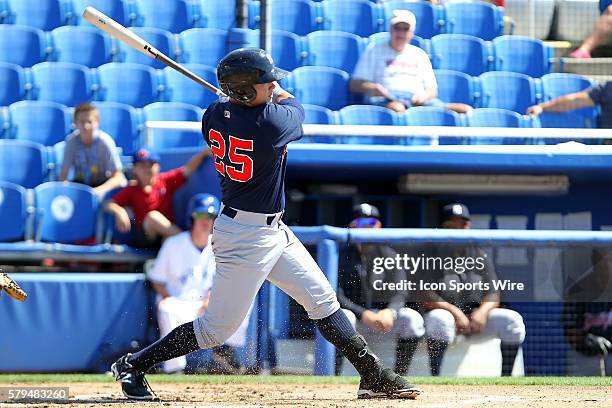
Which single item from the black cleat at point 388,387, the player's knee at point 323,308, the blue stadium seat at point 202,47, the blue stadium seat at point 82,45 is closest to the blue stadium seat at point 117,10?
the blue stadium seat at point 82,45

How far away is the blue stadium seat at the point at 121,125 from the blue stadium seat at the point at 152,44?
0.97 meters

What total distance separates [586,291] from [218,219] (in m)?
2.49

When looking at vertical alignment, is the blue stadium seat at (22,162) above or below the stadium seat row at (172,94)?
below

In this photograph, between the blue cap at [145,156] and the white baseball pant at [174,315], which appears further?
the blue cap at [145,156]

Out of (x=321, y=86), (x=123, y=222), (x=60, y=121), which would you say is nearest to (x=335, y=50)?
(x=321, y=86)

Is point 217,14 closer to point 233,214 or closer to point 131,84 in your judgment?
point 131,84

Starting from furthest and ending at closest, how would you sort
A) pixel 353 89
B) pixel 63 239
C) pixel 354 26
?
pixel 354 26 < pixel 353 89 < pixel 63 239

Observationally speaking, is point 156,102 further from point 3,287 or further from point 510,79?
point 3,287

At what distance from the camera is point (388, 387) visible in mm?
4992

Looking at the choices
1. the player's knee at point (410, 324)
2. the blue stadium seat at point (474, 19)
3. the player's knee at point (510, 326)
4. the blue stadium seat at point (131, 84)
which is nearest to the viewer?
the player's knee at point (410, 324)

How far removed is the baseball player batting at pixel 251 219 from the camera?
4.62 meters

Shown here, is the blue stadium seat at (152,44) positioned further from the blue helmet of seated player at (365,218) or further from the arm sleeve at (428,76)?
the blue helmet of seated player at (365,218)

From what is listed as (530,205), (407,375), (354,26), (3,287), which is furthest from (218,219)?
(354,26)

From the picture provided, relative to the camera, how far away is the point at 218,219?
15.8 feet
